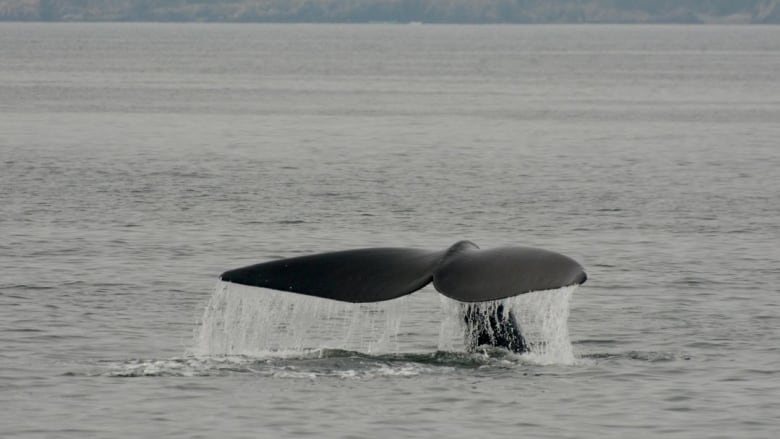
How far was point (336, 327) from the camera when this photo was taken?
15.5 meters

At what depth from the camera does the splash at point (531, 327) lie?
38.5 ft

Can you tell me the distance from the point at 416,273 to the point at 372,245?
11.5m

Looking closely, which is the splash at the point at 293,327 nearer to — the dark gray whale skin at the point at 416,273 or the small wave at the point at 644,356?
the small wave at the point at 644,356

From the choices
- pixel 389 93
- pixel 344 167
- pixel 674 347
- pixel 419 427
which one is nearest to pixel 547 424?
pixel 419 427

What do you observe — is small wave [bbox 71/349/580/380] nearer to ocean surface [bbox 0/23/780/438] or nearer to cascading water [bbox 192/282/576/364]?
ocean surface [bbox 0/23/780/438]

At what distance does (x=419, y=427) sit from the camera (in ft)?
37.5

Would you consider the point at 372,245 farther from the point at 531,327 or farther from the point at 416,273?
the point at 416,273

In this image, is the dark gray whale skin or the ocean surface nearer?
the dark gray whale skin

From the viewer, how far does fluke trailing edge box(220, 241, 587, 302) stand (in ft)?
32.3

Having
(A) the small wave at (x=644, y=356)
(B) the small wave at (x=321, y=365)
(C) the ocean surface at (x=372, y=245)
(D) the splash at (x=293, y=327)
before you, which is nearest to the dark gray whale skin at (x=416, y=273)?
(C) the ocean surface at (x=372, y=245)

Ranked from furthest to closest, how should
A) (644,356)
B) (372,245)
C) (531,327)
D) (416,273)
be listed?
1. (372,245)
2. (531,327)
3. (644,356)
4. (416,273)

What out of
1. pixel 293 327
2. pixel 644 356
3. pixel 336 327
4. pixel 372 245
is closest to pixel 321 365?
pixel 336 327

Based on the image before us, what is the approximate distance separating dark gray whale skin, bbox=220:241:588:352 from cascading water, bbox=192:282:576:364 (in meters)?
1.39

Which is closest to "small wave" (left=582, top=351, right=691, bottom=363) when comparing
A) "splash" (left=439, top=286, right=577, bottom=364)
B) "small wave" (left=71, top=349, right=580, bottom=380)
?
"splash" (left=439, top=286, right=577, bottom=364)
